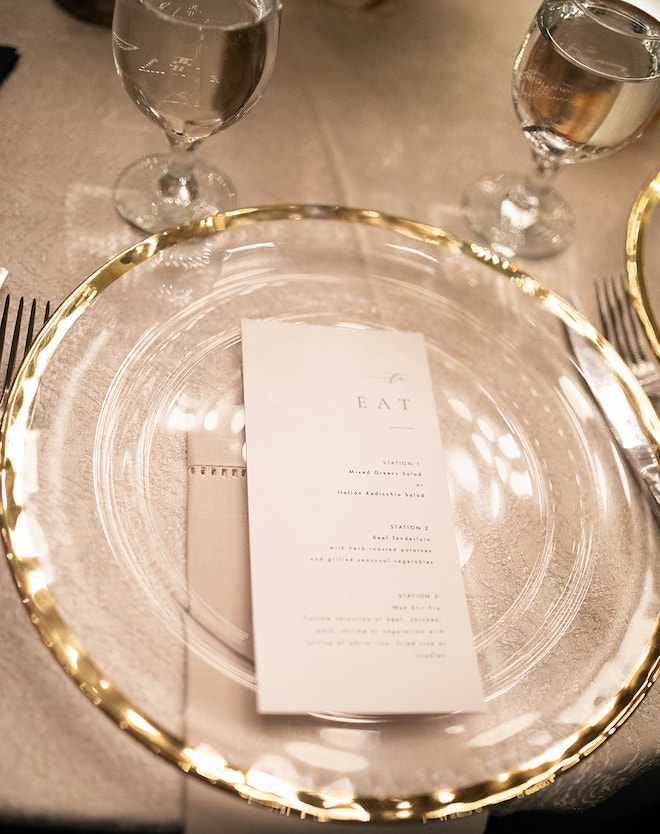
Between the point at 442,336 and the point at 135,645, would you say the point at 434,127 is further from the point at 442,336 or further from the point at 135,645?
the point at 135,645

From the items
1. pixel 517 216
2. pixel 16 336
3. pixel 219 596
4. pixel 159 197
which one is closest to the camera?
pixel 219 596

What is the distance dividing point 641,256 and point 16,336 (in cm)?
53

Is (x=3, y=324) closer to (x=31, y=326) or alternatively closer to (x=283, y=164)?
(x=31, y=326)

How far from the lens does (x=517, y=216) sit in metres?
0.75

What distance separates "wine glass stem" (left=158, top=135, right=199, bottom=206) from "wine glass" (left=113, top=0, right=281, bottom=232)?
0.17 feet

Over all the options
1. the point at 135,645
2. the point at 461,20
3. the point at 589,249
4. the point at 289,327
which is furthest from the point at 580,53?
the point at 135,645

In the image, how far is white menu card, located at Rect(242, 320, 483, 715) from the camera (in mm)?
400

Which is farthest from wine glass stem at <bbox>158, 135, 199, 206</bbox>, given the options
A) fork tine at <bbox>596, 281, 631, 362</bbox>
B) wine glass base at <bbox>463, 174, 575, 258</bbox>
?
fork tine at <bbox>596, 281, 631, 362</bbox>

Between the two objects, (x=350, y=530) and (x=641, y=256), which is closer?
(x=350, y=530)

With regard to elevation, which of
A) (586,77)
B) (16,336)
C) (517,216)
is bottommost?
(16,336)

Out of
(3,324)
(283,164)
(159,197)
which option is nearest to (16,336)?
(3,324)

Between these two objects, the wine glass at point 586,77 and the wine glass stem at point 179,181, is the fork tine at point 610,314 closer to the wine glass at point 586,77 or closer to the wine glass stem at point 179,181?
the wine glass at point 586,77

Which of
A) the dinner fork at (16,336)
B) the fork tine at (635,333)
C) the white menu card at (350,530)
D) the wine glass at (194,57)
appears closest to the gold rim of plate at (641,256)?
the fork tine at (635,333)

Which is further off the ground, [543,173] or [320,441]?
[543,173]
